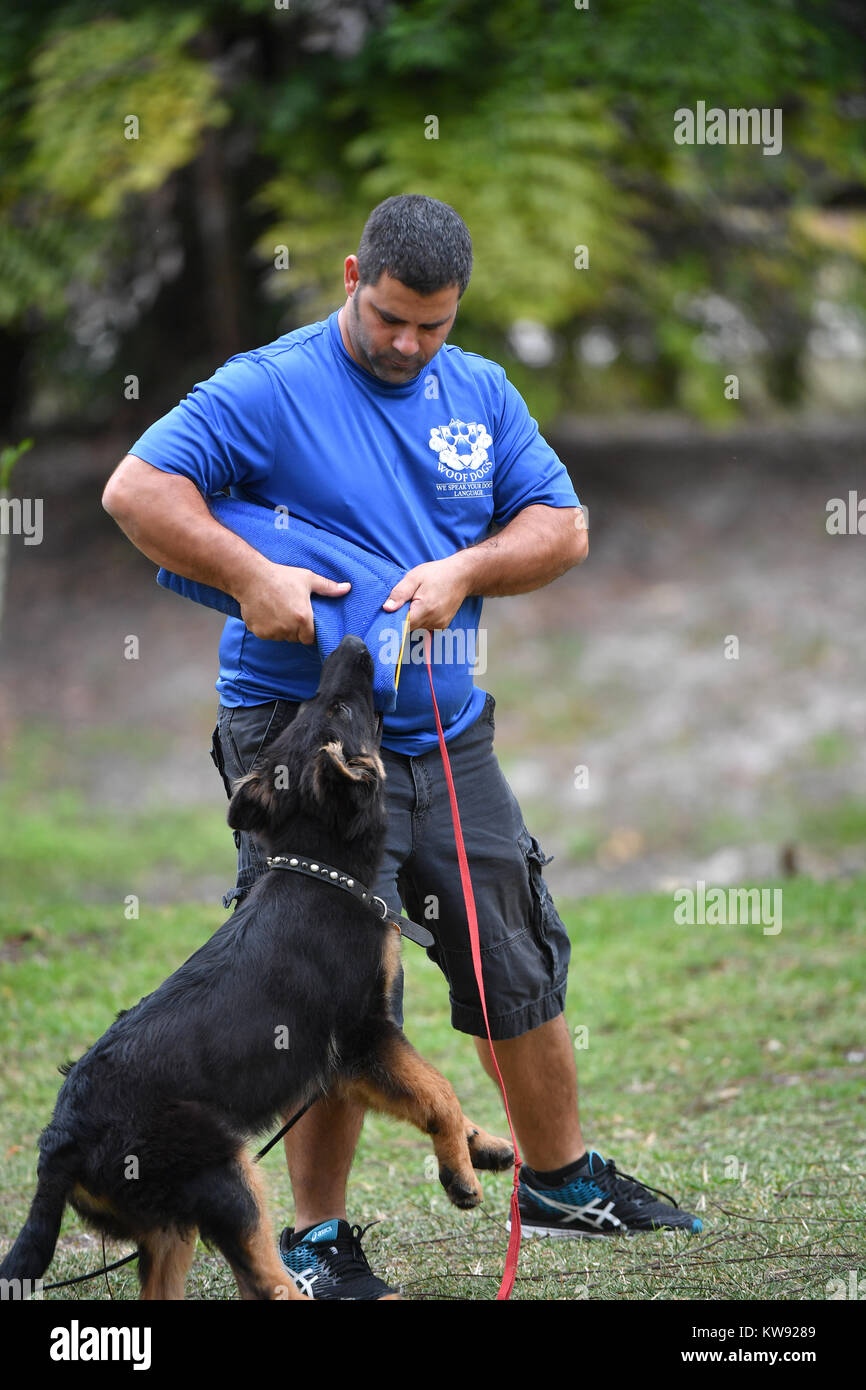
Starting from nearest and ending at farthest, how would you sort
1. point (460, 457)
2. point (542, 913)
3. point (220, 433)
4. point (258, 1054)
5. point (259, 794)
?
point (258, 1054) < point (220, 433) < point (259, 794) < point (460, 457) < point (542, 913)

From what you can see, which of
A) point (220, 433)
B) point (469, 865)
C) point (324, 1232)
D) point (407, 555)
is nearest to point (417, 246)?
point (220, 433)

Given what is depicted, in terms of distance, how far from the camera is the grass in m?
3.69

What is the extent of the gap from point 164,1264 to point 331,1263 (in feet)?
1.88

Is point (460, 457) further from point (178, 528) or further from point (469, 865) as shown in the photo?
point (469, 865)

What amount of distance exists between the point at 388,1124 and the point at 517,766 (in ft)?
19.0

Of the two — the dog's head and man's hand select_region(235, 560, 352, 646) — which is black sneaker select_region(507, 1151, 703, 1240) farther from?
man's hand select_region(235, 560, 352, 646)

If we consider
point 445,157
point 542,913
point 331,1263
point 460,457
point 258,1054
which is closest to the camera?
point 258,1054

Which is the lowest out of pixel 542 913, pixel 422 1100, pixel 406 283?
pixel 422 1100

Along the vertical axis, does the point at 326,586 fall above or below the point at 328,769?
above

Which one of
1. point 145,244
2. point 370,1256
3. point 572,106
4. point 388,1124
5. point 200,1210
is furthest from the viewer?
point 145,244

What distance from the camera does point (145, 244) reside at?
12.7 meters

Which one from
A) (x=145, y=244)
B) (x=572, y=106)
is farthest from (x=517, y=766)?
(x=145, y=244)

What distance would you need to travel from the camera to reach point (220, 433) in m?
3.22
